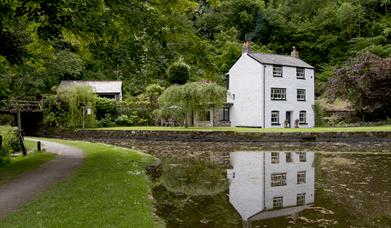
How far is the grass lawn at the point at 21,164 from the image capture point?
49.8ft

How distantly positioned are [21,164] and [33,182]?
4789 millimetres

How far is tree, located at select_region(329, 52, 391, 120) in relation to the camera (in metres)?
44.9

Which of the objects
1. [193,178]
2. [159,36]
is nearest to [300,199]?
[193,178]

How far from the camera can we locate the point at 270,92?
152ft

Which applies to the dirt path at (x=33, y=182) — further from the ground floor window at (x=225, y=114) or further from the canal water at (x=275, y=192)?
the ground floor window at (x=225, y=114)

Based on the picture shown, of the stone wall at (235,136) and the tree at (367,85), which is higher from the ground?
the tree at (367,85)

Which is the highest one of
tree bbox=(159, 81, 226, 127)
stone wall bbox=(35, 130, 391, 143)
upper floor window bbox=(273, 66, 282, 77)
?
upper floor window bbox=(273, 66, 282, 77)

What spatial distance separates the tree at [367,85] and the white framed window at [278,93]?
5.38m

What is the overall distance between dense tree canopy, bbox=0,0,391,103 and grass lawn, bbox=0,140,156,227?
4.55m

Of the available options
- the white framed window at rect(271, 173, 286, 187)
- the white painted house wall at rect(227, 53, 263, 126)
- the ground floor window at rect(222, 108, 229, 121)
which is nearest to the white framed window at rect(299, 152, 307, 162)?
the white framed window at rect(271, 173, 286, 187)

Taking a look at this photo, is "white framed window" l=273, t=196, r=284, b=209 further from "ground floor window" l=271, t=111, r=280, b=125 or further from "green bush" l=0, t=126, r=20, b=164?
"ground floor window" l=271, t=111, r=280, b=125

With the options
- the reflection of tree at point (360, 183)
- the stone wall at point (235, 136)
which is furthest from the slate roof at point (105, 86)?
the reflection of tree at point (360, 183)

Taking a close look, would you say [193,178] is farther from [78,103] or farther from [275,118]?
[275,118]

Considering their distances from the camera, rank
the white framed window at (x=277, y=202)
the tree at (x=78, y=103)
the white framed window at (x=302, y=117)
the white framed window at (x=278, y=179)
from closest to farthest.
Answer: the white framed window at (x=277, y=202), the white framed window at (x=278, y=179), the tree at (x=78, y=103), the white framed window at (x=302, y=117)
